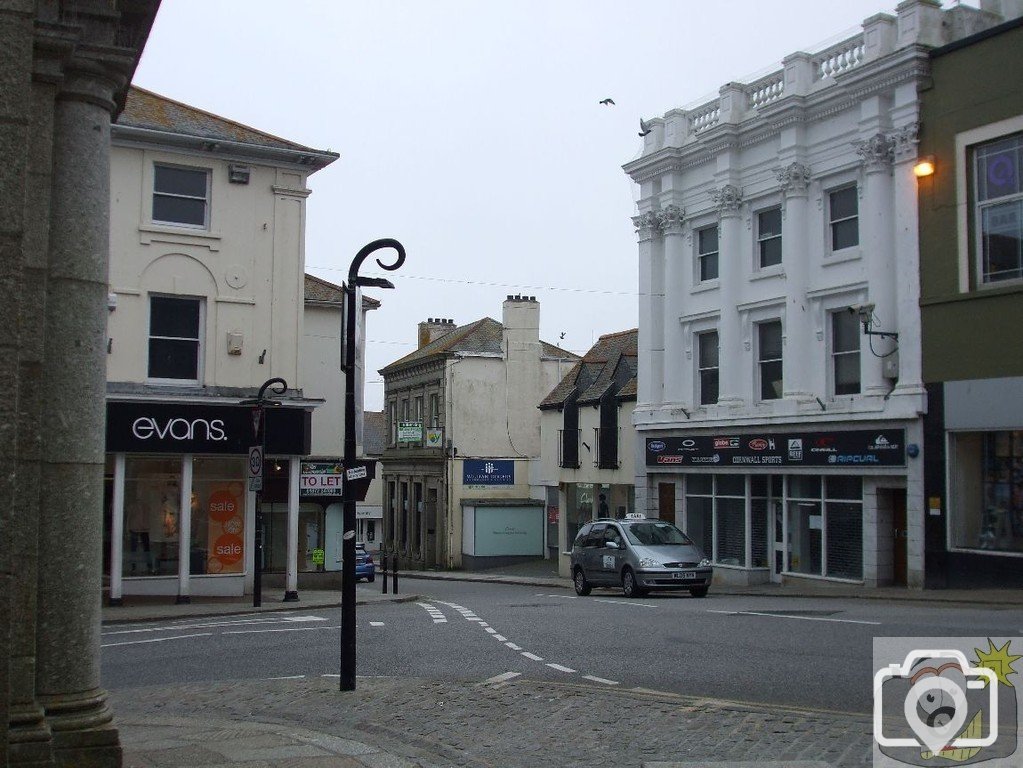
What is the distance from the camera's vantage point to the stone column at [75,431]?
7.17m

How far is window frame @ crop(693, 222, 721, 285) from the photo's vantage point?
109 ft

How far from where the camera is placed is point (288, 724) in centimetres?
955

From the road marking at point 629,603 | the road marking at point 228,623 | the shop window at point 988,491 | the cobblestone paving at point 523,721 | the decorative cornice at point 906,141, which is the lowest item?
the road marking at point 228,623

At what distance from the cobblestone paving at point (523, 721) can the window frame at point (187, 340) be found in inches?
568

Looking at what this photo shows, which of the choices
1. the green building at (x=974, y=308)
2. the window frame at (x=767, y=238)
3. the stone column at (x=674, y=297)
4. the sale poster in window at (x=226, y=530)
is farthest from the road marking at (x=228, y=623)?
the window frame at (x=767, y=238)

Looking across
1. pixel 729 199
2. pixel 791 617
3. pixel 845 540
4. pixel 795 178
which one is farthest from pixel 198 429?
pixel 795 178

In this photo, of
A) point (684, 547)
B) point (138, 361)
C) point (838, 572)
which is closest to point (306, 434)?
point (138, 361)

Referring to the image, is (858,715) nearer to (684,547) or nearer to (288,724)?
(288,724)

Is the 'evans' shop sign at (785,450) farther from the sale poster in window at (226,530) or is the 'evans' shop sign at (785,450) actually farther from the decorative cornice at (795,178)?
the sale poster in window at (226,530)

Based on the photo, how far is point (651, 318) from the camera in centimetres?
3534

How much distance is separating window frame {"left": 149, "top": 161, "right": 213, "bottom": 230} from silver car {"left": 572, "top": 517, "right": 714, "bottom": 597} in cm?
1198

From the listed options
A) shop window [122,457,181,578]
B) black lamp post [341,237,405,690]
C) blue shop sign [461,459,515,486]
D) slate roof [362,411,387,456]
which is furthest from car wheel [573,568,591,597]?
slate roof [362,411,387,456]

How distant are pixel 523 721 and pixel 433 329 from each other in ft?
168

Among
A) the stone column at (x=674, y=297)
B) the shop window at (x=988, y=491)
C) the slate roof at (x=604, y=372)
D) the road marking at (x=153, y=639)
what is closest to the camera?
the road marking at (x=153, y=639)
